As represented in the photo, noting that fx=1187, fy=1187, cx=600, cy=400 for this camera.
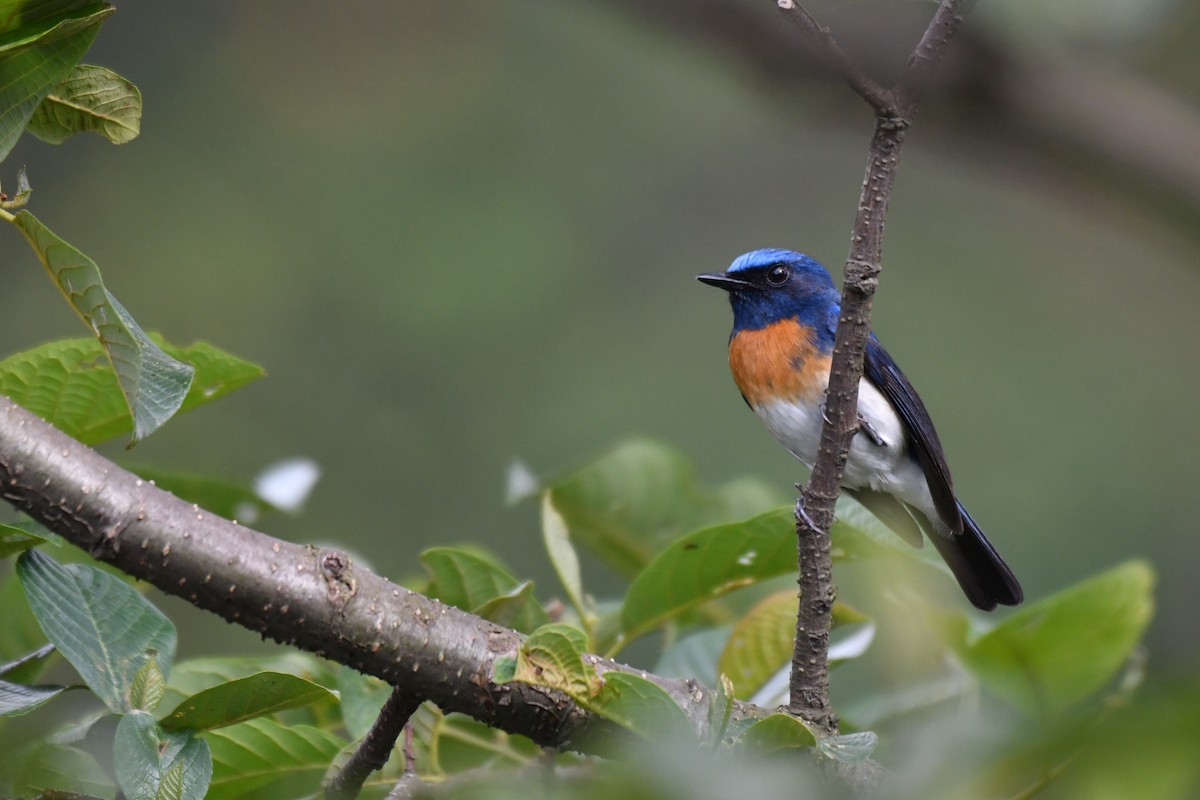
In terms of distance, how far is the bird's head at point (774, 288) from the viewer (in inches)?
144

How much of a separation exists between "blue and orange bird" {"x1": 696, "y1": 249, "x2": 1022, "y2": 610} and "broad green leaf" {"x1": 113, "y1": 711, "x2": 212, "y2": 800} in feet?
7.16

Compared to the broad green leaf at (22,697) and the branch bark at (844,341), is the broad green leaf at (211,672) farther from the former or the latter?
the branch bark at (844,341)

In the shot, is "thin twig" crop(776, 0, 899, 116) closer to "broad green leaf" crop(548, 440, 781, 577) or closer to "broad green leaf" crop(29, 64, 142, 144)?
"broad green leaf" crop(29, 64, 142, 144)

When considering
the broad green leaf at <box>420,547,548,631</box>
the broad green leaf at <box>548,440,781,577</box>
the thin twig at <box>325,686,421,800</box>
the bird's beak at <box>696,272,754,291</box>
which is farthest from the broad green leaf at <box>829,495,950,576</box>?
the bird's beak at <box>696,272,754,291</box>

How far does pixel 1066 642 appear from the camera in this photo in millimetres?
2100

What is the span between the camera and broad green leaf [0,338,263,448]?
75.4 inches

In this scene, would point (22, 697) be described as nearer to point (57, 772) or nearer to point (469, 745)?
point (57, 772)

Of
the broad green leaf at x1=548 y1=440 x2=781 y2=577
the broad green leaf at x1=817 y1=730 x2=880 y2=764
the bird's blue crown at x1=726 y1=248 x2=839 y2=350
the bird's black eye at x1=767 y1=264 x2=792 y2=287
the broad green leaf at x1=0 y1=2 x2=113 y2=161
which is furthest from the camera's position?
the bird's black eye at x1=767 y1=264 x2=792 y2=287

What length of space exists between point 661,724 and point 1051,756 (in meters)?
0.99

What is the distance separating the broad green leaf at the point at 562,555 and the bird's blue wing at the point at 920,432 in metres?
1.26

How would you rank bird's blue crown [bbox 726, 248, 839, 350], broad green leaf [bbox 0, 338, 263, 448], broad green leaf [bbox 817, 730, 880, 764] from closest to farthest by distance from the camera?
broad green leaf [bbox 817, 730, 880, 764] < broad green leaf [bbox 0, 338, 263, 448] < bird's blue crown [bbox 726, 248, 839, 350]

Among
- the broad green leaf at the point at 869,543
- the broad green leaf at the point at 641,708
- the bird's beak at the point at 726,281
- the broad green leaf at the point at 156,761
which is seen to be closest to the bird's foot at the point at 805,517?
the broad green leaf at the point at 869,543

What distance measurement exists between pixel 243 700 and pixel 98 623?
0.25m

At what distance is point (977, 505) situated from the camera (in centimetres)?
747
